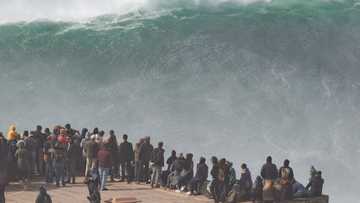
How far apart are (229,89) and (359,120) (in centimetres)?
1093

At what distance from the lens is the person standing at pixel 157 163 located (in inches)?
968

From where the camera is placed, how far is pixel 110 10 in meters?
80.3

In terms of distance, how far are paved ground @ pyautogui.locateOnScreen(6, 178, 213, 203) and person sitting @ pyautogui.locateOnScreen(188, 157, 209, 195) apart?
38cm

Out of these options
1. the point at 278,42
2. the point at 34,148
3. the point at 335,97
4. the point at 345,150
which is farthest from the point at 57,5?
the point at 34,148

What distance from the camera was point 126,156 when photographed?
2530cm

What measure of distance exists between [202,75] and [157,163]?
41345mm

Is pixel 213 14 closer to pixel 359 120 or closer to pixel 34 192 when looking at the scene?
pixel 359 120

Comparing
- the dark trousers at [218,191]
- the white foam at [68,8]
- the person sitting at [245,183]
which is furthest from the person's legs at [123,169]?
the white foam at [68,8]

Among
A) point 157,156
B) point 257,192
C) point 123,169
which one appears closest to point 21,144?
point 123,169

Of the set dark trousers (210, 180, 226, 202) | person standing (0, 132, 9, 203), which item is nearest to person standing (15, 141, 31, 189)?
person standing (0, 132, 9, 203)

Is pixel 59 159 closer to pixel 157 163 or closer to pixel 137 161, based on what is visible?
pixel 137 161

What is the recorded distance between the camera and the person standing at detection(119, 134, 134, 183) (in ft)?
82.9

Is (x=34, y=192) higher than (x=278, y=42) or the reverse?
the reverse

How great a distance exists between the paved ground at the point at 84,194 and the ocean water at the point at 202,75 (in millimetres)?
26110
